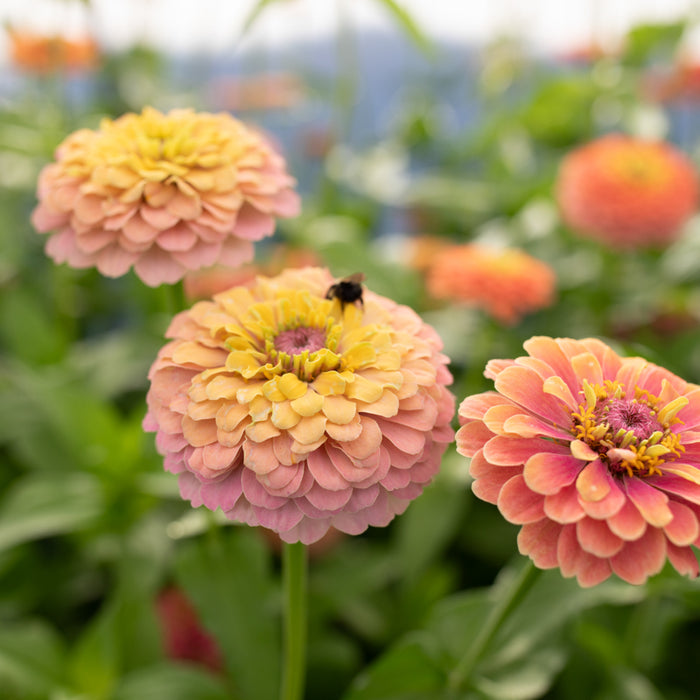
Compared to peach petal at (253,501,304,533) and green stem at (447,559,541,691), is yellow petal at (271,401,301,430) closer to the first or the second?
peach petal at (253,501,304,533)

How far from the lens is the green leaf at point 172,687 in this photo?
1.81 ft

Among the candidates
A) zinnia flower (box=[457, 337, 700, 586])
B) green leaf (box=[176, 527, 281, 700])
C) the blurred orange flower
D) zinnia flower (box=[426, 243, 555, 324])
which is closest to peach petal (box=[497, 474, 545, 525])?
zinnia flower (box=[457, 337, 700, 586])

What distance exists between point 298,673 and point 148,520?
325 millimetres

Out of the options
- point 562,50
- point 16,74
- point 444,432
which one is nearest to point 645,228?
point 444,432

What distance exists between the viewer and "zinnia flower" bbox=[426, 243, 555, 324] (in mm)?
867

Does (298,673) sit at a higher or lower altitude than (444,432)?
lower

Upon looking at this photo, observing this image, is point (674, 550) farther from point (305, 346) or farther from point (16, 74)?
point (16, 74)

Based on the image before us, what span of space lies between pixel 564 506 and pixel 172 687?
0.40 m

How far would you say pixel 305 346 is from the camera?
391mm

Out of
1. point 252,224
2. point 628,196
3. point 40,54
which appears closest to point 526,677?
point 252,224

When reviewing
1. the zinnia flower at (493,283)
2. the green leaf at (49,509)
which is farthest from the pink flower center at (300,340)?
the zinnia flower at (493,283)

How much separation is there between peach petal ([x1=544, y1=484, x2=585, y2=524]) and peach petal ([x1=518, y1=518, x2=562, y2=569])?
→ 18 millimetres

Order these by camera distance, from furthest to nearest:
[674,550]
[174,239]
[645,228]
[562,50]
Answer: [562,50] < [645,228] < [174,239] < [674,550]

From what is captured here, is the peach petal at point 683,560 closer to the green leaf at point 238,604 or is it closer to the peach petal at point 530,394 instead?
the peach petal at point 530,394
